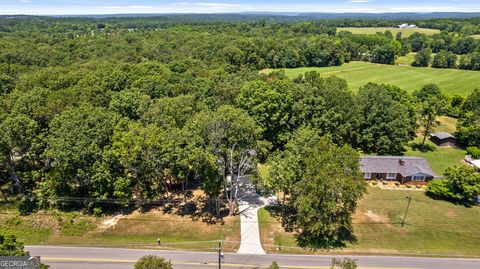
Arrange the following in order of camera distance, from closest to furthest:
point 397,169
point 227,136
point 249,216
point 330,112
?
point 227,136 < point 249,216 < point 397,169 < point 330,112

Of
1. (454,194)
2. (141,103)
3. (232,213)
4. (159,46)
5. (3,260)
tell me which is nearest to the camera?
(3,260)

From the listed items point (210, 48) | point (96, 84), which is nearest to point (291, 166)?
point (96, 84)

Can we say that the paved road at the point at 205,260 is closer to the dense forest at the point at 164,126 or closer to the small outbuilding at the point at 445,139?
the dense forest at the point at 164,126

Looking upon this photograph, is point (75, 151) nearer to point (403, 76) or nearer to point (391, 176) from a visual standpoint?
point (391, 176)

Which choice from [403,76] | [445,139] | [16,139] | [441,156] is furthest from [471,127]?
[16,139]

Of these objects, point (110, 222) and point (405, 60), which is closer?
point (110, 222)

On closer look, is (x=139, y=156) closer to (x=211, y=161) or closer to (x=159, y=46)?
(x=211, y=161)
